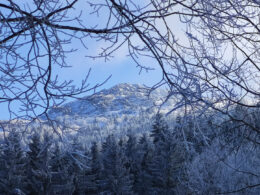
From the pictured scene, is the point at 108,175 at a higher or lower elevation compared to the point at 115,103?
lower

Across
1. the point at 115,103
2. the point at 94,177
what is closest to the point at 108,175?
the point at 94,177

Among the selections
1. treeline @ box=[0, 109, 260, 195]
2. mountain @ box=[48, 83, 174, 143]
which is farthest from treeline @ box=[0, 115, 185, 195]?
mountain @ box=[48, 83, 174, 143]

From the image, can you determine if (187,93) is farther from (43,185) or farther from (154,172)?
(154,172)

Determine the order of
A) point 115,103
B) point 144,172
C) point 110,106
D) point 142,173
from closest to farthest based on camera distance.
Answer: point 115,103
point 110,106
point 144,172
point 142,173

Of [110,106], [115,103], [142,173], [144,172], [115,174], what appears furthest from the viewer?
[142,173]

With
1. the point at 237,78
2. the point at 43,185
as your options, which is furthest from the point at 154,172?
the point at 237,78

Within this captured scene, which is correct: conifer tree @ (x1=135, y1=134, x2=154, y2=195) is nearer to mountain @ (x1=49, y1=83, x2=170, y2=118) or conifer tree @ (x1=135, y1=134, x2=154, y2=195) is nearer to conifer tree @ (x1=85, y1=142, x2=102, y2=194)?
conifer tree @ (x1=85, y1=142, x2=102, y2=194)

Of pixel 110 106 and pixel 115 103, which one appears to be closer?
pixel 115 103

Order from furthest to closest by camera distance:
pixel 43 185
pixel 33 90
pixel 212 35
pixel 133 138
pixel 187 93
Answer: pixel 133 138 → pixel 43 185 → pixel 212 35 → pixel 33 90 → pixel 187 93

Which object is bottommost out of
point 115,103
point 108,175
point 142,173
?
point 142,173

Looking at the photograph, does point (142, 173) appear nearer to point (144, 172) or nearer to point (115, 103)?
point (144, 172)

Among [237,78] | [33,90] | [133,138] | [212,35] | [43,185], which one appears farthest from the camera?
[133,138]

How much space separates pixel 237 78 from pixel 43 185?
19.1 m

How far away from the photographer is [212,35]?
8.91 ft
